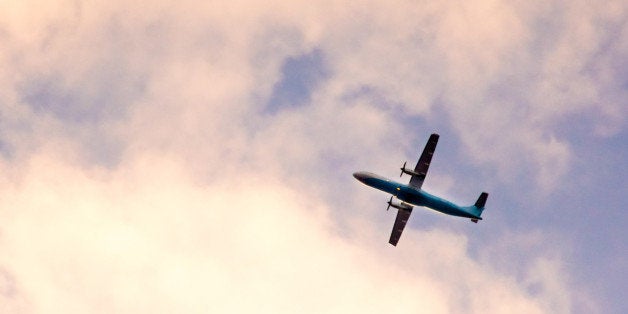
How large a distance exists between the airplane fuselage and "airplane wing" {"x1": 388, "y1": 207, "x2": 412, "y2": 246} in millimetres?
9073

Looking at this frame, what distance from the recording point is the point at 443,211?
9369cm

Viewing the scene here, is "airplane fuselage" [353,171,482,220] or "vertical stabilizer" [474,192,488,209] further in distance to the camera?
"vertical stabilizer" [474,192,488,209]

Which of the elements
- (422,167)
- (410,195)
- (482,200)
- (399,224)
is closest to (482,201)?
(482,200)

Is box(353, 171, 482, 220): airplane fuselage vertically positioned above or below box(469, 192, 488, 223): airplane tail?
below

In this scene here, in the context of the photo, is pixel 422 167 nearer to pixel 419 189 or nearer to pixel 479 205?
pixel 419 189

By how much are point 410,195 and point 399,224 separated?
12676 mm

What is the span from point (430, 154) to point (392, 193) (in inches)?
361

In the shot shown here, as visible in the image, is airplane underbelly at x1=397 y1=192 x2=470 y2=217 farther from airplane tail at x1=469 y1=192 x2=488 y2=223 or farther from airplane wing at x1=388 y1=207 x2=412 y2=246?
airplane wing at x1=388 y1=207 x2=412 y2=246

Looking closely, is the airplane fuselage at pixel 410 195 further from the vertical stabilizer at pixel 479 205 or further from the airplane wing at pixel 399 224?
the airplane wing at pixel 399 224

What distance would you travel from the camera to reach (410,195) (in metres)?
92.9

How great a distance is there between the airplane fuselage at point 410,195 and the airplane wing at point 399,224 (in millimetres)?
9073

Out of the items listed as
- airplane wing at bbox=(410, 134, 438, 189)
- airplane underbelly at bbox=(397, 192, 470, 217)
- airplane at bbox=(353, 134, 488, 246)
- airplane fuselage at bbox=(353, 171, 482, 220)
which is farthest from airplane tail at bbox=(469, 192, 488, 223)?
airplane wing at bbox=(410, 134, 438, 189)

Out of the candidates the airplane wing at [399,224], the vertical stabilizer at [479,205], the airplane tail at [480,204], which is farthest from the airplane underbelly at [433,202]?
the airplane wing at [399,224]

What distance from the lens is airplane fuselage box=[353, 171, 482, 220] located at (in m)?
92.1
